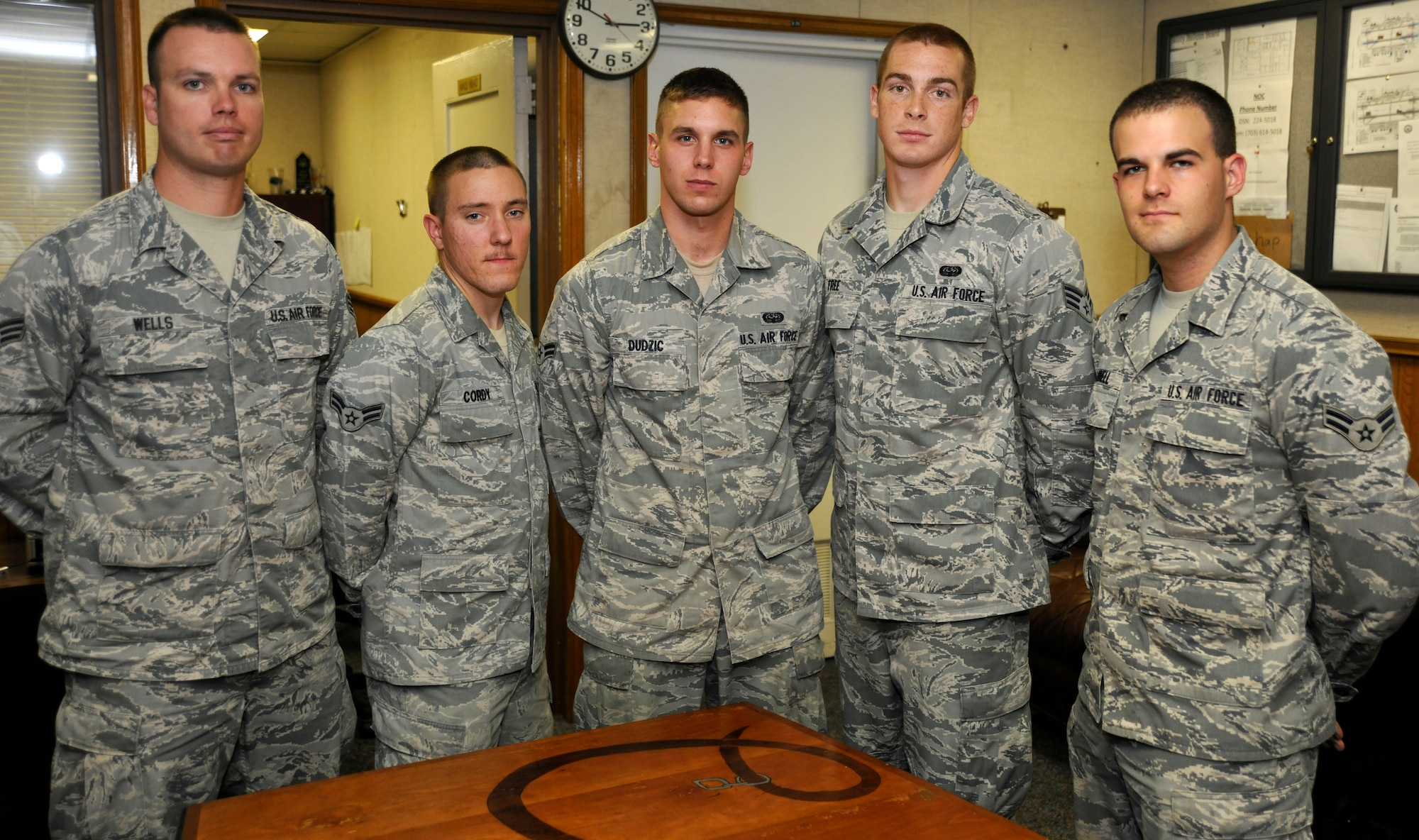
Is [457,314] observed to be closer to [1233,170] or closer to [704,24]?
[1233,170]

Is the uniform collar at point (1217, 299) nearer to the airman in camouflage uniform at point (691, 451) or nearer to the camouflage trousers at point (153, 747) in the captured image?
the airman in camouflage uniform at point (691, 451)

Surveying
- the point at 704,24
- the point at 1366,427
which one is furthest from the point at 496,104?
the point at 1366,427

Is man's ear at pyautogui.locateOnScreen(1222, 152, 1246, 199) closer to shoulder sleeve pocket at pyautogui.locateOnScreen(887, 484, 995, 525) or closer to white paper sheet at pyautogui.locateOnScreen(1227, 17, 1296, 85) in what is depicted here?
shoulder sleeve pocket at pyautogui.locateOnScreen(887, 484, 995, 525)

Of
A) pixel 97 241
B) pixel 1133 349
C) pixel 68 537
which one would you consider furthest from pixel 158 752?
pixel 1133 349

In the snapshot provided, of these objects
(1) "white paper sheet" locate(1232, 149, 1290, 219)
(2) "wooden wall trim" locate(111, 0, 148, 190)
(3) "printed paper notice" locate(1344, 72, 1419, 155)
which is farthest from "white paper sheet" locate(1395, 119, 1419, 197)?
(2) "wooden wall trim" locate(111, 0, 148, 190)

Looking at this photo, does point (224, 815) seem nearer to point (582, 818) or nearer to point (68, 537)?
point (582, 818)

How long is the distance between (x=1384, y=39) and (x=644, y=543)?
347cm

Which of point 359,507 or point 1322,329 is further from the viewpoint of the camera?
point 359,507

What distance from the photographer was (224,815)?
5.18 feet

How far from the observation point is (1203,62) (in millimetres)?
4680

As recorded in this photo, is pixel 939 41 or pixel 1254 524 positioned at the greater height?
pixel 939 41

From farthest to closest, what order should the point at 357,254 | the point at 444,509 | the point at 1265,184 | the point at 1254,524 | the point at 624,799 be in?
the point at 357,254 < the point at 1265,184 < the point at 444,509 < the point at 1254,524 < the point at 624,799

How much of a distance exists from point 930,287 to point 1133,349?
17.3 inches

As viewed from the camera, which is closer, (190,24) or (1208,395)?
(1208,395)
